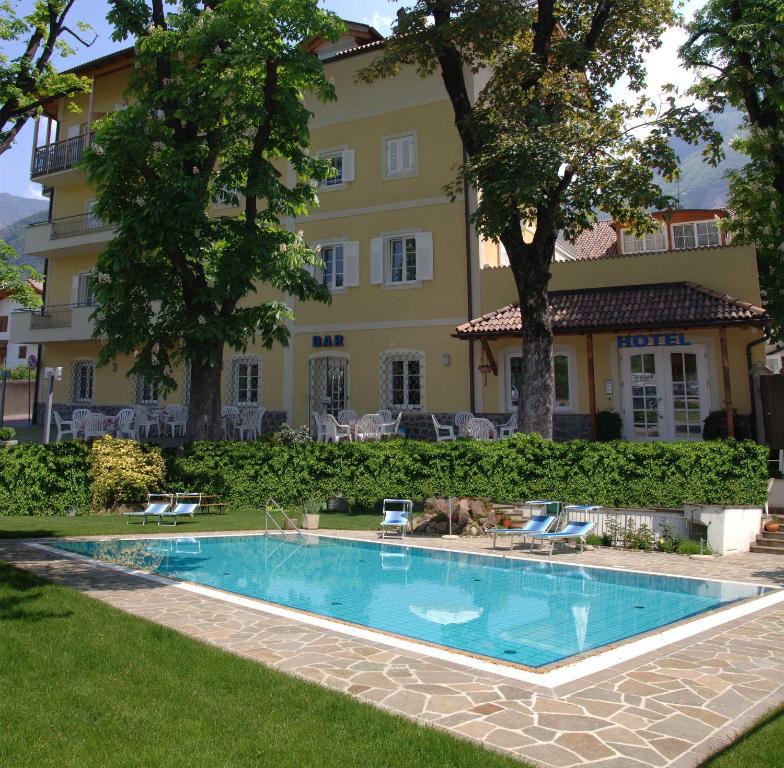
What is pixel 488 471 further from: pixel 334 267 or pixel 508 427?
pixel 334 267

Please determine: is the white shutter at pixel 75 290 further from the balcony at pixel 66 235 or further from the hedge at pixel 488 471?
the hedge at pixel 488 471

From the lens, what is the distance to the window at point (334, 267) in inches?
810

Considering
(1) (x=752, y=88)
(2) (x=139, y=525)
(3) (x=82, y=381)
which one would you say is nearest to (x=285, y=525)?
(2) (x=139, y=525)

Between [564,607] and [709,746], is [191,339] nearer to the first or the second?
[564,607]

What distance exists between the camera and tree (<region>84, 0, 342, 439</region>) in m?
11.8

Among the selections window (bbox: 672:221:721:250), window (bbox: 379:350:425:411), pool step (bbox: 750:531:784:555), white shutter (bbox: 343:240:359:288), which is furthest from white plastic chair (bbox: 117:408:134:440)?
window (bbox: 672:221:721:250)

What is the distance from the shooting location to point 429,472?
13.3m

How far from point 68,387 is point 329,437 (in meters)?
13.2

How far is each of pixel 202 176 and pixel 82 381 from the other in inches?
603

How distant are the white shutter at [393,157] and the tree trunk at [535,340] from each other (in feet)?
23.3

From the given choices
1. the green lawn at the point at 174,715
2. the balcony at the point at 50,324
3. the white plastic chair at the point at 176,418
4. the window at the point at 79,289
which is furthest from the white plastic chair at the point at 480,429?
the window at the point at 79,289

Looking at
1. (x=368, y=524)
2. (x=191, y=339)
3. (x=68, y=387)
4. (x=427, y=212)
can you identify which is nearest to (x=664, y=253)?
(x=427, y=212)

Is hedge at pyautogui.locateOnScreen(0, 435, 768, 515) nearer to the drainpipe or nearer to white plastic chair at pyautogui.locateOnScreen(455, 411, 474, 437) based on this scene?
white plastic chair at pyautogui.locateOnScreen(455, 411, 474, 437)

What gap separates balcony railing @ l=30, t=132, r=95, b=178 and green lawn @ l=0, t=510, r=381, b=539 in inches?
652
